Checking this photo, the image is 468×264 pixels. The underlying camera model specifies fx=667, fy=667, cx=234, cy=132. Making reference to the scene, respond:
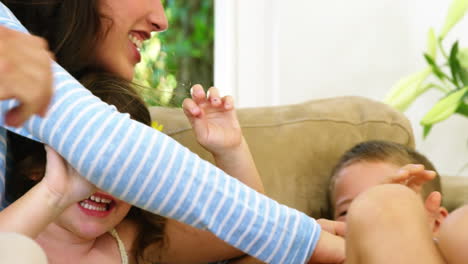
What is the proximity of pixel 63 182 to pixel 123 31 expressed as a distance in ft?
1.79

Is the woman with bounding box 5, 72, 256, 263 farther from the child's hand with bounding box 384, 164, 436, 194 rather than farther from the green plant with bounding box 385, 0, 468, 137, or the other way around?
the green plant with bounding box 385, 0, 468, 137

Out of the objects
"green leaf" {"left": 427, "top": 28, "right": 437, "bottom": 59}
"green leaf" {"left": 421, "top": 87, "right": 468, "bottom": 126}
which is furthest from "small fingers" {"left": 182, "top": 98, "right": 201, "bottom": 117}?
"green leaf" {"left": 427, "top": 28, "right": 437, "bottom": 59}

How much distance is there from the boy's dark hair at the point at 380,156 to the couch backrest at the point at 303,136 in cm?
6

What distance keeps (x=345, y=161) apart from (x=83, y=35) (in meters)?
0.64

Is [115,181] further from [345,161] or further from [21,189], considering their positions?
[345,161]

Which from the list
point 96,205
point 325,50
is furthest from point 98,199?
point 325,50

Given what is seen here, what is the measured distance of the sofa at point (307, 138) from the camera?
5.09ft

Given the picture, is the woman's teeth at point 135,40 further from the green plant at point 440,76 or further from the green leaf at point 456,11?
the green leaf at point 456,11

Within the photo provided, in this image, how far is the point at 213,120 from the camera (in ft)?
4.40

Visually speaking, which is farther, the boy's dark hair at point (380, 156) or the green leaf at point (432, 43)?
the green leaf at point (432, 43)

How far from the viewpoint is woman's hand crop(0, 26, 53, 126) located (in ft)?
1.69

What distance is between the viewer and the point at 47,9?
4.22ft

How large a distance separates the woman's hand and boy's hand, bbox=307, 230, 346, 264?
602 mm

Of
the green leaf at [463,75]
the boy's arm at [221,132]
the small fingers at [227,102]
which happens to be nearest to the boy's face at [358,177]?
the boy's arm at [221,132]
